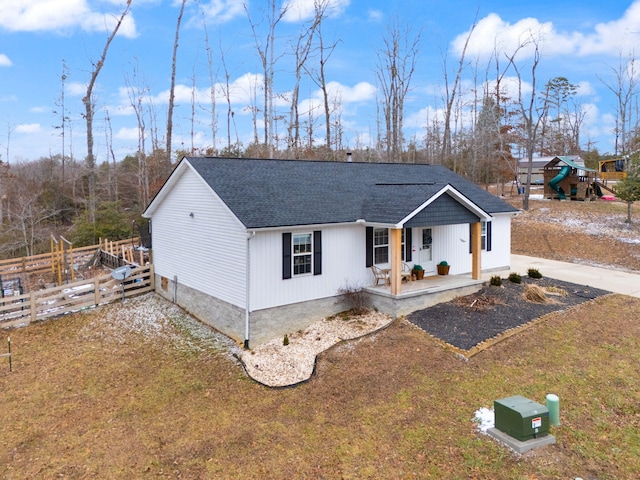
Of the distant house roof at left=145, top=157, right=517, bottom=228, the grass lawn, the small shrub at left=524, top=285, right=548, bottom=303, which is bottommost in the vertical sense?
the grass lawn

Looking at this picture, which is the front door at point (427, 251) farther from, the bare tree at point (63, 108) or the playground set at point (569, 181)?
the bare tree at point (63, 108)

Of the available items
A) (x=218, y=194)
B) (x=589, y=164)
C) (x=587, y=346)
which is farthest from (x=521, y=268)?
(x=589, y=164)

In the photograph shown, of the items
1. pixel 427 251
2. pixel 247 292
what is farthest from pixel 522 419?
pixel 427 251

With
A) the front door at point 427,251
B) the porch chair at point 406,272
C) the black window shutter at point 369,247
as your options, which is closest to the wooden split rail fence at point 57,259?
the black window shutter at point 369,247

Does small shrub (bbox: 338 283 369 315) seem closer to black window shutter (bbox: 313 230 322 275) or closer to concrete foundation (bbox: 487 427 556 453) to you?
black window shutter (bbox: 313 230 322 275)

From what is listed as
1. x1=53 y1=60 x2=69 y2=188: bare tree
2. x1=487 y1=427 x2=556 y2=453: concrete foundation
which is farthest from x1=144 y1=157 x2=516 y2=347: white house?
x1=53 y1=60 x2=69 y2=188: bare tree

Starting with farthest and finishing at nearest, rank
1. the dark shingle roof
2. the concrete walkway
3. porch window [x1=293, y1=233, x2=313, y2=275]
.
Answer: the concrete walkway < porch window [x1=293, y1=233, x2=313, y2=275] < the dark shingle roof

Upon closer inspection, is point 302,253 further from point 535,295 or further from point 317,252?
point 535,295
